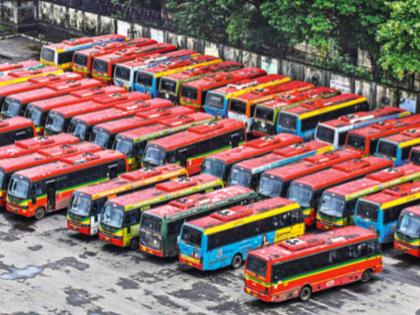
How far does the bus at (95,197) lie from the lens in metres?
68.9

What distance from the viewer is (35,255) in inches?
2635

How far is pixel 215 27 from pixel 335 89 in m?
16.1

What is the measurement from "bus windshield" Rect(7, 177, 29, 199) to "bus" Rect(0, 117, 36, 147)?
881 cm

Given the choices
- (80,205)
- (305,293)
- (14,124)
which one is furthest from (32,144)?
(305,293)

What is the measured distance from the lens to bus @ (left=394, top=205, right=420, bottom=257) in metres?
65.4

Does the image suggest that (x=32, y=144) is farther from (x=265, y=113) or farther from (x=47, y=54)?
(x=47, y=54)

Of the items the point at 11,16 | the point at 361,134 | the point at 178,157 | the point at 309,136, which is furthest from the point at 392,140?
the point at 11,16

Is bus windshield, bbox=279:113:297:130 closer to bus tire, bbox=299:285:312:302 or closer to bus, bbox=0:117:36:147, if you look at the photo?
bus, bbox=0:117:36:147

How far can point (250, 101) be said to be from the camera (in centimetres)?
8581

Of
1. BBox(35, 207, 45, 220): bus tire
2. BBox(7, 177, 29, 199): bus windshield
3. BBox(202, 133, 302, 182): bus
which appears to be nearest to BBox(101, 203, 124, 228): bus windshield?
BBox(35, 207, 45, 220): bus tire

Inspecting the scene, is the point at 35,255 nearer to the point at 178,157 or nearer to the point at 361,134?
the point at 178,157

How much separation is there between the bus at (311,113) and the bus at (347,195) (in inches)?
484

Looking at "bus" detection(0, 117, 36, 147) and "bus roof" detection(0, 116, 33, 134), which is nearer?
"bus" detection(0, 117, 36, 147)

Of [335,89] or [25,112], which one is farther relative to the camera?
[335,89]
